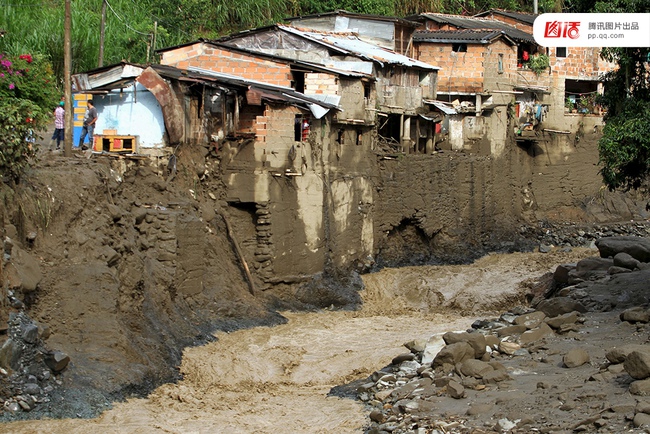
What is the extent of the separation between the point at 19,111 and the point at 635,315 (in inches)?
434

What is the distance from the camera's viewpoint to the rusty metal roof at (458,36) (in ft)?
128

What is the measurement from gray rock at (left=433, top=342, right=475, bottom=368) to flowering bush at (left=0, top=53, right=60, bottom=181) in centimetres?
826

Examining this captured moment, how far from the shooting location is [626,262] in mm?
21578

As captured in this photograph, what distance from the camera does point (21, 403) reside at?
1548 cm

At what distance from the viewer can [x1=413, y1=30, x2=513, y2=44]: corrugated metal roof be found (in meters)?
39.1

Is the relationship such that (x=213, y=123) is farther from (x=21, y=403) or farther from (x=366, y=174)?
(x=21, y=403)

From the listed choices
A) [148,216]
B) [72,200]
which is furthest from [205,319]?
[72,200]

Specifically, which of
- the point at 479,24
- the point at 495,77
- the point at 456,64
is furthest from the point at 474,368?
the point at 479,24

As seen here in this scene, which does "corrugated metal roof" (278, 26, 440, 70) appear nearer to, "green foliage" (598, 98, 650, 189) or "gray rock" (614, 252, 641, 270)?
"gray rock" (614, 252, 641, 270)

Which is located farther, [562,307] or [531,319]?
[562,307]

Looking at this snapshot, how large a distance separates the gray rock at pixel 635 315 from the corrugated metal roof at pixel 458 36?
77.7 ft

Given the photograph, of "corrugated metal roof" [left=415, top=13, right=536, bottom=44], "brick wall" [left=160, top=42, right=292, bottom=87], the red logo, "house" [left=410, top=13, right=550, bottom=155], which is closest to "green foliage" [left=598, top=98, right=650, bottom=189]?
the red logo

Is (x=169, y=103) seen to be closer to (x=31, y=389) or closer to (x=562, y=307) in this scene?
(x=31, y=389)

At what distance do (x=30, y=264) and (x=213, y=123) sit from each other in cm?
900
